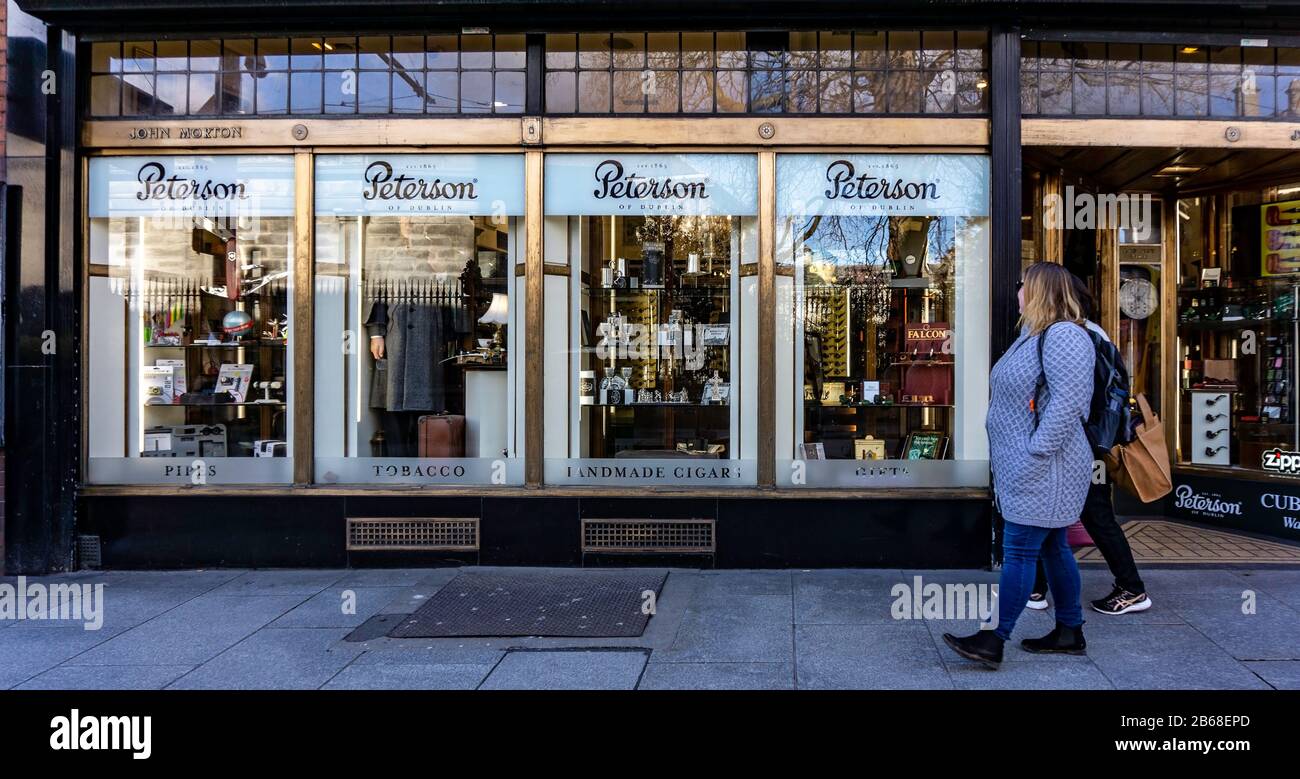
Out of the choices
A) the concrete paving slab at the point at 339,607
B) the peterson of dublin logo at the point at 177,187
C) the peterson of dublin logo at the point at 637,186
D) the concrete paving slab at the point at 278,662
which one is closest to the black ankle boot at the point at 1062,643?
the concrete paving slab at the point at 278,662

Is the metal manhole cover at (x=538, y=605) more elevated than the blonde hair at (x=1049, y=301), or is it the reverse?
the blonde hair at (x=1049, y=301)

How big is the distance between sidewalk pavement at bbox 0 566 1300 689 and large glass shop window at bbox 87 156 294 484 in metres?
1.20

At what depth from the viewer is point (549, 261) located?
23.1 ft

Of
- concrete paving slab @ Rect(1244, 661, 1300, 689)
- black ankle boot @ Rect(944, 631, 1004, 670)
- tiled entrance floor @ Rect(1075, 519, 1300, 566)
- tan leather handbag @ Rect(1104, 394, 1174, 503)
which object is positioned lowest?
concrete paving slab @ Rect(1244, 661, 1300, 689)

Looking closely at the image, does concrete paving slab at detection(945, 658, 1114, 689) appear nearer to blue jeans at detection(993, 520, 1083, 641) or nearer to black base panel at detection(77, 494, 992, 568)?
blue jeans at detection(993, 520, 1083, 641)

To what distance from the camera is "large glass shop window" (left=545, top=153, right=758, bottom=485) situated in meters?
6.91

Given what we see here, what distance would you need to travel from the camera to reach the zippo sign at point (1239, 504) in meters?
7.14

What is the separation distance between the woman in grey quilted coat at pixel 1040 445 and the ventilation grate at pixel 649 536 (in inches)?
89.9

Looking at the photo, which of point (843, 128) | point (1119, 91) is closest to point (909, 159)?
point (843, 128)

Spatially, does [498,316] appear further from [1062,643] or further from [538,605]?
[1062,643]

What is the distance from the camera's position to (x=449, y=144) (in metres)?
6.89

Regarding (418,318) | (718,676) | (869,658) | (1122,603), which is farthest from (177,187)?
(1122,603)

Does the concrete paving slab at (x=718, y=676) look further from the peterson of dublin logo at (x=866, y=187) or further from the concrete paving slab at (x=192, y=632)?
the peterson of dublin logo at (x=866, y=187)

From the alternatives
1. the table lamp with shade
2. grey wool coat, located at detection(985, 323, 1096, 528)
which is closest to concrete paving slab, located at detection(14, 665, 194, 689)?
the table lamp with shade
